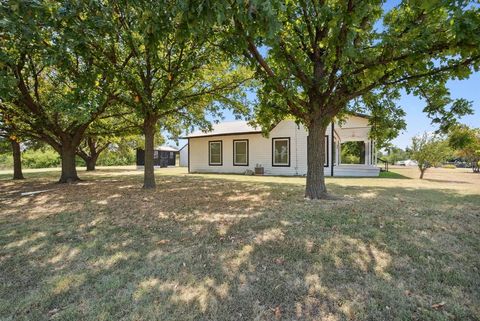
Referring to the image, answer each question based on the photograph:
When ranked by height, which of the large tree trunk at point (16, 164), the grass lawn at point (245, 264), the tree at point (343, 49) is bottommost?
the grass lawn at point (245, 264)

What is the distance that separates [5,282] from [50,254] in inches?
26.4

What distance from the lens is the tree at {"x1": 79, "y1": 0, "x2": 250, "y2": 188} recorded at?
5.80 meters

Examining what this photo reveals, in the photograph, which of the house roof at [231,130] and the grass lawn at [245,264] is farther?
the house roof at [231,130]

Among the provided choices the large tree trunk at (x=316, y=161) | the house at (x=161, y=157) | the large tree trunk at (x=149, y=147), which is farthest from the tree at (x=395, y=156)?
the large tree trunk at (x=149, y=147)

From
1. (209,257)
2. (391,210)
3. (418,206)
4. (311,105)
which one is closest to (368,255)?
(209,257)

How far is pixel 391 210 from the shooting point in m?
5.27

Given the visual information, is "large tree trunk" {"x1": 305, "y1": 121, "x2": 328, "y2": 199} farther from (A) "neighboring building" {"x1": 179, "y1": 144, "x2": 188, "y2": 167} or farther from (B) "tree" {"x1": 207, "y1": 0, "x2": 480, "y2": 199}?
(A) "neighboring building" {"x1": 179, "y1": 144, "x2": 188, "y2": 167}

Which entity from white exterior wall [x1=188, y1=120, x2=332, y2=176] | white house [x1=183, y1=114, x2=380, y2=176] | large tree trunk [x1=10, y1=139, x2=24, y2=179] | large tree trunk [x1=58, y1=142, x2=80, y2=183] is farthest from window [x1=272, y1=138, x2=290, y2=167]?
large tree trunk [x1=10, y1=139, x2=24, y2=179]

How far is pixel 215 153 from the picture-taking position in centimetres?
1798

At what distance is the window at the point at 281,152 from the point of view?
14922mm

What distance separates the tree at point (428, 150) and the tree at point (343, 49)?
7.40 m

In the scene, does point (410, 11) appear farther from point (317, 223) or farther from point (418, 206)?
point (317, 223)

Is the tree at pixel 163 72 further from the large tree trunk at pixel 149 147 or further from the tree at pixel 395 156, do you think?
the tree at pixel 395 156

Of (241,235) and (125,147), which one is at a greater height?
(125,147)
